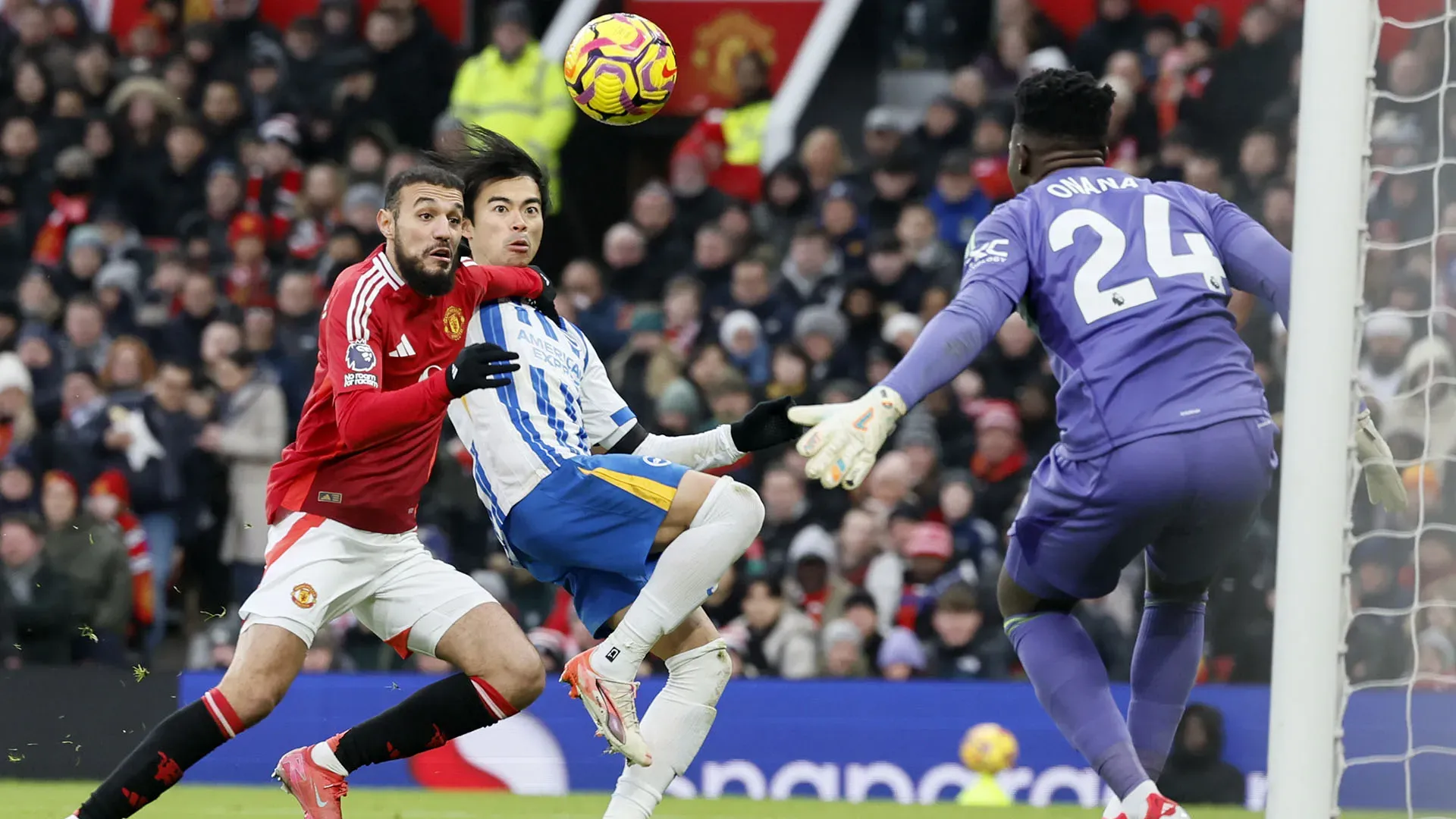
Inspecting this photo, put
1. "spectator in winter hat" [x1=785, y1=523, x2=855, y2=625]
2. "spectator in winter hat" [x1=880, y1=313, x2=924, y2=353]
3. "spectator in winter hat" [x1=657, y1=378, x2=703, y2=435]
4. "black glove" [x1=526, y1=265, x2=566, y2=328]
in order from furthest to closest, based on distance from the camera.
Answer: "spectator in winter hat" [x1=880, y1=313, x2=924, y2=353], "spectator in winter hat" [x1=657, y1=378, x2=703, y2=435], "spectator in winter hat" [x1=785, y1=523, x2=855, y2=625], "black glove" [x1=526, y1=265, x2=566, y2=328]

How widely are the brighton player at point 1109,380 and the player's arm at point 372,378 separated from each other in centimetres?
103

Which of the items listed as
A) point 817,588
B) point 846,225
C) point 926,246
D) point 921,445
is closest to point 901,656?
point 817,588


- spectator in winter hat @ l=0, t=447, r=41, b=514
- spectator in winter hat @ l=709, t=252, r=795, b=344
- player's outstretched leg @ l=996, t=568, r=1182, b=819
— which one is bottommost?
spectator in winter hat @ l=0, t=447, r=41, b=514

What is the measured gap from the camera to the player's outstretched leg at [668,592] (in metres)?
5.26

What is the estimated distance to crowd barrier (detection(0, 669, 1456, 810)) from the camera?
29.2 feet

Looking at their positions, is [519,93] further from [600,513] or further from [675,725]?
[675,725]

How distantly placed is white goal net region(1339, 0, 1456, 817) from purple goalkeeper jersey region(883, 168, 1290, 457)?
37 cm

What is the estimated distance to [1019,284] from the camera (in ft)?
16.0

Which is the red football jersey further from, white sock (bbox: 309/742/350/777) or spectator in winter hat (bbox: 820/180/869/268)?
spectator in winter hat (bbox: 820/180/869/268)

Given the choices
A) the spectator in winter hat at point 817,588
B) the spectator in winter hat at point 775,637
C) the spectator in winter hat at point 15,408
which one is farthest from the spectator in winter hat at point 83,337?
the spectator in winter hat at point 817,588

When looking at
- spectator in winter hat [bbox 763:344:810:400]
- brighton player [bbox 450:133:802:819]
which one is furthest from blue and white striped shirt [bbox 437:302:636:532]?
spectator in winter hat [bbox 763:344:810:400]

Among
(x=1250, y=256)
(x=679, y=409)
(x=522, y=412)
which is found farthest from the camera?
(x=679, y=409)

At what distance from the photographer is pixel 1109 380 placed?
4824 mm

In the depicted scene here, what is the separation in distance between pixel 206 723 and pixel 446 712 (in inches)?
28.4
